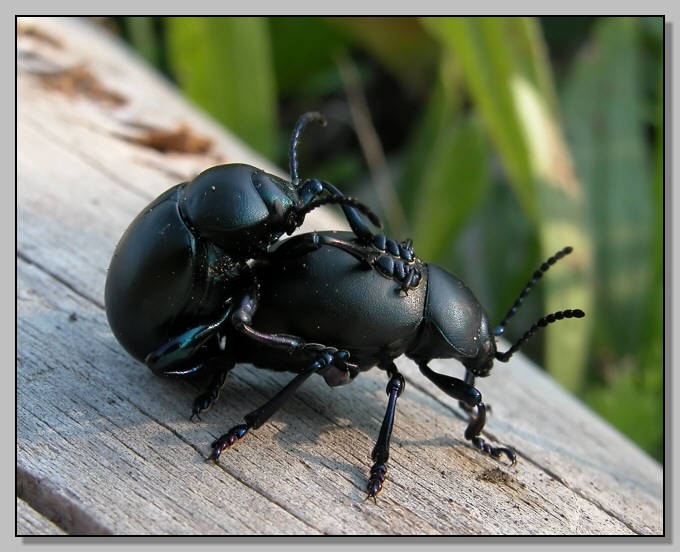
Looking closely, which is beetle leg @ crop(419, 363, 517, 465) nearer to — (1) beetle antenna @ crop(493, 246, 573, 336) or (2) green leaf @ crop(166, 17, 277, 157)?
(1) beetle antenna @ crop(493, 246, 573, 336)

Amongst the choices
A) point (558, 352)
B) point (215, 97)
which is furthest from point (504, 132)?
point (215, 97)

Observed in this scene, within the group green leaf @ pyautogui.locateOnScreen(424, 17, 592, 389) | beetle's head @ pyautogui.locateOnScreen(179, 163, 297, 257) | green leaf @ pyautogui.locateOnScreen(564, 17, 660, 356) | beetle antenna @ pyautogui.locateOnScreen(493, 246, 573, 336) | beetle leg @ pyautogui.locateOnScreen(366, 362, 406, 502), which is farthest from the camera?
green leaf @ pyautogui.locateOnScreen(564, 17, 660, 356)

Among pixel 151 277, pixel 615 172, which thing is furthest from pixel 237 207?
pixel 615 172

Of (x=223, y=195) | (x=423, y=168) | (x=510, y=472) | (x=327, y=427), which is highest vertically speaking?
(x=423, y=168)

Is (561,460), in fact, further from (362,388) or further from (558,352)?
(558,352)

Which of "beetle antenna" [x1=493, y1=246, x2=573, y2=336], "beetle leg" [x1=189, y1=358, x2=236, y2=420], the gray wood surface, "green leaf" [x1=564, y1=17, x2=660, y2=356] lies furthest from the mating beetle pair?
"green leaf" [x1=564, y1=17, x2=660, y2=356]

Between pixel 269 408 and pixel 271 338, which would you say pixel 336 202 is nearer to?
pixel 271 338

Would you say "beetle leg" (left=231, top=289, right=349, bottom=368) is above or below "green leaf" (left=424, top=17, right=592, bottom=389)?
below
